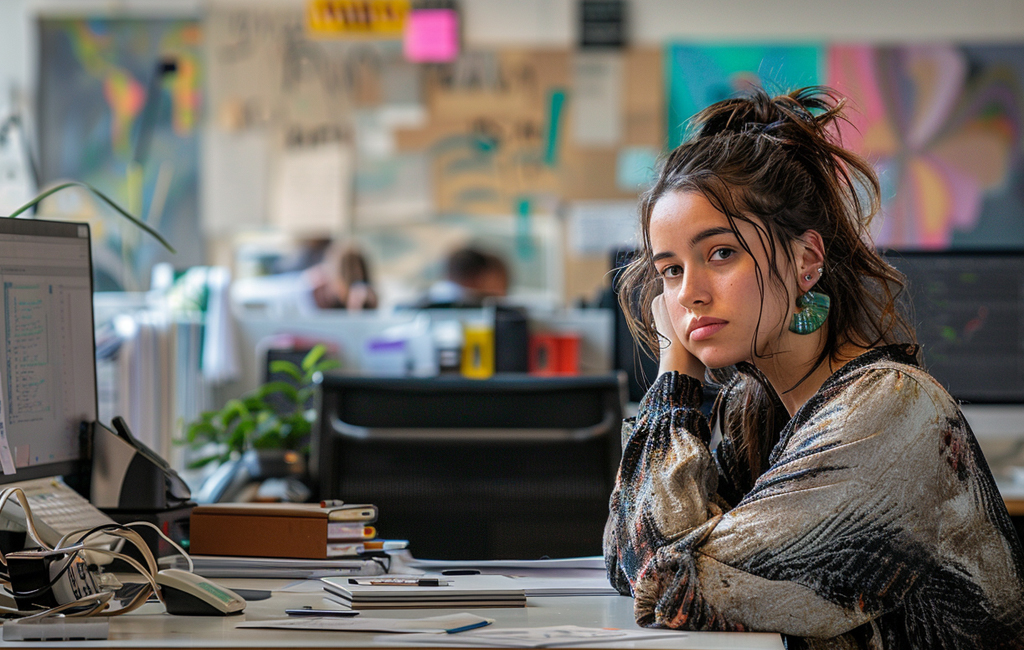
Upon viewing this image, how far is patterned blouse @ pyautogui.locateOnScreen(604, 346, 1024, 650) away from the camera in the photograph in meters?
0.85

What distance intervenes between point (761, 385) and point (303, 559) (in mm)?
563

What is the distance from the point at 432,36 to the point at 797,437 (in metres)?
3.99

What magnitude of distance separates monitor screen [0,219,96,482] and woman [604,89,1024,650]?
0.67 m

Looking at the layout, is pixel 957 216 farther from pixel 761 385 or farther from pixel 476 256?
pixel 761 385

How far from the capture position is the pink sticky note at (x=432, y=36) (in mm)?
4547

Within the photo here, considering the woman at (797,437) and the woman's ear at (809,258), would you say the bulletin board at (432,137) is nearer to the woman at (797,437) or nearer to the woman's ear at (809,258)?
the woman at (797,437)

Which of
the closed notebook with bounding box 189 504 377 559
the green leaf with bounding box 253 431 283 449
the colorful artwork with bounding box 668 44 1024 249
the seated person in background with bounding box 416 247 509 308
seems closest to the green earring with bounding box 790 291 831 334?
the closed notebook with bounding box 189 504 377 559

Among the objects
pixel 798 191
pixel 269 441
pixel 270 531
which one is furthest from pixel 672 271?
pixel 269 441

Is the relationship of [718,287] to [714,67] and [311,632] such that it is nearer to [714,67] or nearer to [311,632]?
[311,632]

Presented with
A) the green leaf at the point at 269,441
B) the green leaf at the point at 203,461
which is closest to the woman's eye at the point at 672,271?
the green leaf at the point at 269,441

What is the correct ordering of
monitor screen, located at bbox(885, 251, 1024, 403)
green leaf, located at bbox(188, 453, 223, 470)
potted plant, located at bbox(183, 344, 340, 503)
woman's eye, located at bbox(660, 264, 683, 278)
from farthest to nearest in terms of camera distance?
monitor screen, located at bbox(885, 251, 1024, 403)
green leaf, located at bbox(188, 453, 223, 470)
potted plant, located at bbox(183, 344, 340, 503)
woman's eye, located at bbox(660, 264, 683, 278)

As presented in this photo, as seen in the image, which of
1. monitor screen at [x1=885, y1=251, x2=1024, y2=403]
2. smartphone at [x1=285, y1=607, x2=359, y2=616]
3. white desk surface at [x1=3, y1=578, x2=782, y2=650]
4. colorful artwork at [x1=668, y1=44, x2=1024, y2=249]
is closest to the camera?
white desk surface at [x1=3, y1=578, x2=782, y2=650]

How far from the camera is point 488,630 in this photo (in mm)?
835

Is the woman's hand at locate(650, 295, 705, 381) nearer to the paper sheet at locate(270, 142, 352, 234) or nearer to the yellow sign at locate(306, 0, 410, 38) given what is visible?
the paper sheet at locate(270, 142, 352, 234)
